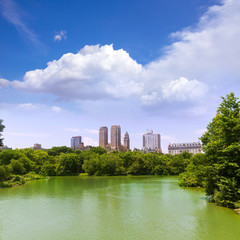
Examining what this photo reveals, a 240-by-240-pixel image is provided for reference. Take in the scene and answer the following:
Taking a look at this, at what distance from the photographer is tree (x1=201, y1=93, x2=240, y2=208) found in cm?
2169

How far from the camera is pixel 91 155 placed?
288ft

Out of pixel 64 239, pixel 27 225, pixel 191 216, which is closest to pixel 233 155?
pixel 191 216

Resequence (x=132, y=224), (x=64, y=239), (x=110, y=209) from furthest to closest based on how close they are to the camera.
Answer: (x=110, y=209) → (x=132, y=224) → (x=64, y=239)

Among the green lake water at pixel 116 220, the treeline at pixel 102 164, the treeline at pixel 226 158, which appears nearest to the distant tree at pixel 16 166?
the treeline at pixel 102 164

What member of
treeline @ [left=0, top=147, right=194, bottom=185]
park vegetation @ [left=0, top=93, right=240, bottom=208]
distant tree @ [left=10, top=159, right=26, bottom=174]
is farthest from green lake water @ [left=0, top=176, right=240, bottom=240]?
treeline @ [left=0, top=147, right=194, bottom=185]

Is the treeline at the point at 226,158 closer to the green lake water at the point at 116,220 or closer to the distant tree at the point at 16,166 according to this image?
the green lake water at the point at 116,220

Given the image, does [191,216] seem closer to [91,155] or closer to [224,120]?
[224,120]

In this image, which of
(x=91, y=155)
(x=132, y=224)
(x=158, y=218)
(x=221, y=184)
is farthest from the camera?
(x=91, y=155)

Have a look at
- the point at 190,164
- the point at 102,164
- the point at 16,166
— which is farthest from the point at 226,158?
the point at 102,164

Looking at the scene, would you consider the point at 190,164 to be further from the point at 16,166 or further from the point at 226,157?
the point at 16,166

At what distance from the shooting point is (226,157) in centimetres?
2247

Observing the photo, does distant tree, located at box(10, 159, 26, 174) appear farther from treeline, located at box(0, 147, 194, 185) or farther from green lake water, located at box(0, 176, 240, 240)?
green lake water, located at box(0, 176, 240, 240)

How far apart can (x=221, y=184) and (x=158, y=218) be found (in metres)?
6.74

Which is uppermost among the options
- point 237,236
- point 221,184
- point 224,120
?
point 224,120
